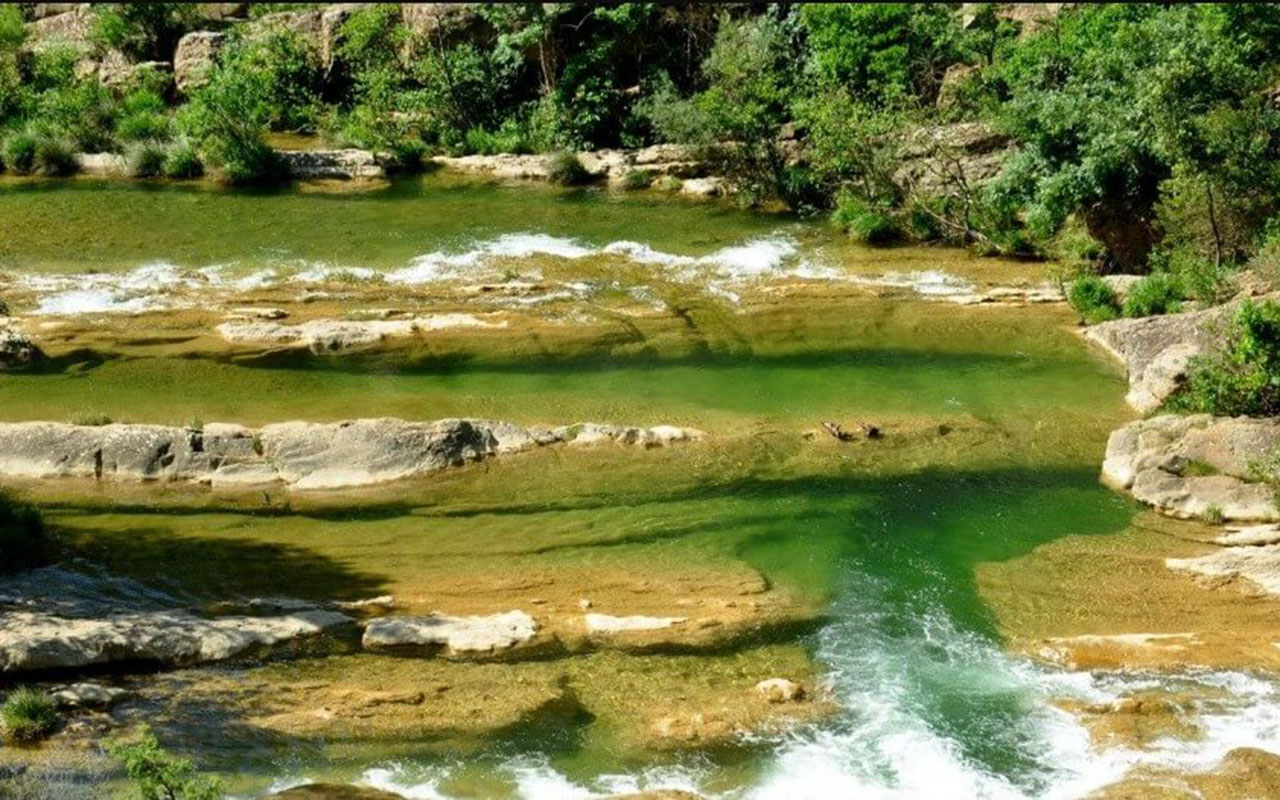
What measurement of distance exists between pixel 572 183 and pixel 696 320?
42.8 ft

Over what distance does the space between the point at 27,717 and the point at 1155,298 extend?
23014 mm

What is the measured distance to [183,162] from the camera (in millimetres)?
40500

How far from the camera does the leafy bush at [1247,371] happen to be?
22312mm

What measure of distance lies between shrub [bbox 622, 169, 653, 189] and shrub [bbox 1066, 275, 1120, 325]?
15232mm

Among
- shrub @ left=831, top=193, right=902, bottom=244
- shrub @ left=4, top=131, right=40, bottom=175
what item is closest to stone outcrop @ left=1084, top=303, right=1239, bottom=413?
shrub @ left=831, top=193, right=902, bottom=244

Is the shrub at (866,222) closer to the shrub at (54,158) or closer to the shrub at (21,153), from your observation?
the shrub at (54,158)

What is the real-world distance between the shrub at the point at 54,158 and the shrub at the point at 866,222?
23430 mm

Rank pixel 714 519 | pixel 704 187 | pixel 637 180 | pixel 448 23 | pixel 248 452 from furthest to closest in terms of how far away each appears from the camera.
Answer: pixel 448 23, pixel 637 180, pixel 704 187, pixel 248 452, pixel 714 519

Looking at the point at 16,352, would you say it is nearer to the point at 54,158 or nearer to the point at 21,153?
the point at 54,158

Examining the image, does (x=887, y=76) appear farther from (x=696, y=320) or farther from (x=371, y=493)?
(x=371, y=493)

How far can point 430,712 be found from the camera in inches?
616

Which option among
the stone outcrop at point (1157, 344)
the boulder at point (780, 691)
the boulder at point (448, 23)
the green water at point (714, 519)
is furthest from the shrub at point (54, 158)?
the boulder at point (780, 691)

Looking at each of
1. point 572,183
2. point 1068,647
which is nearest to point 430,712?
point 1068,647

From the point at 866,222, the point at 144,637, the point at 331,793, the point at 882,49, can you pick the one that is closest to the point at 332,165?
the point at 866,222
